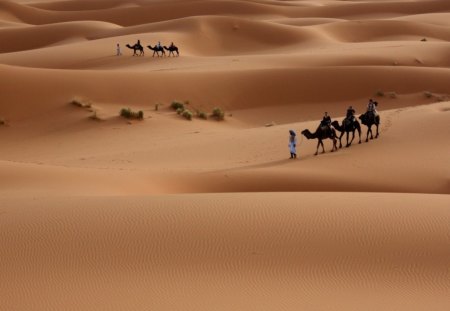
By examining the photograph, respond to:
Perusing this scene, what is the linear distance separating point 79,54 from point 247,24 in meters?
14.6

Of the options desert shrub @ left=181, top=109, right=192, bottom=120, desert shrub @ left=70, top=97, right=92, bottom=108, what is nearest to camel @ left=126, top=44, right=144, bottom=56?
desert shrub @ left=70, top=97, right=92, bottom=108

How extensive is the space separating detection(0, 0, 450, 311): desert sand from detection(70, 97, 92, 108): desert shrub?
0.43 feet

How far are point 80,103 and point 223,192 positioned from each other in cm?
1458

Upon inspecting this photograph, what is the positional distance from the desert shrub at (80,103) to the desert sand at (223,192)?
0.13m

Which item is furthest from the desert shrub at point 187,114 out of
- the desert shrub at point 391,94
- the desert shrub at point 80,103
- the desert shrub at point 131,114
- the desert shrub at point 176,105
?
the desert shrub at point 391,94

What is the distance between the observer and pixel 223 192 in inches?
491

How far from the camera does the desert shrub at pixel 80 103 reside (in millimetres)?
25609

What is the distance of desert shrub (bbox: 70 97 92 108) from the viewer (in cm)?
2561

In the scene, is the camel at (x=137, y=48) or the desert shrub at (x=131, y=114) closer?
the desert shrub at (x=131, y=114)

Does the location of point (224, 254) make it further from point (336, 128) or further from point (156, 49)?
point (156, 49)

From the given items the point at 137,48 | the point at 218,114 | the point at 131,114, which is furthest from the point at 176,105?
the point at 137,48

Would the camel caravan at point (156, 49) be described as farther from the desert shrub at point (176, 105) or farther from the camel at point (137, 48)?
the desert shrub at point (176, 105)

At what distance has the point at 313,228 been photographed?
8.10 m

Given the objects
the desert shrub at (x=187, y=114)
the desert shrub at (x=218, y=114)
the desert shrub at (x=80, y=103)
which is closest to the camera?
the desert shrub at (x=187, y=114)
